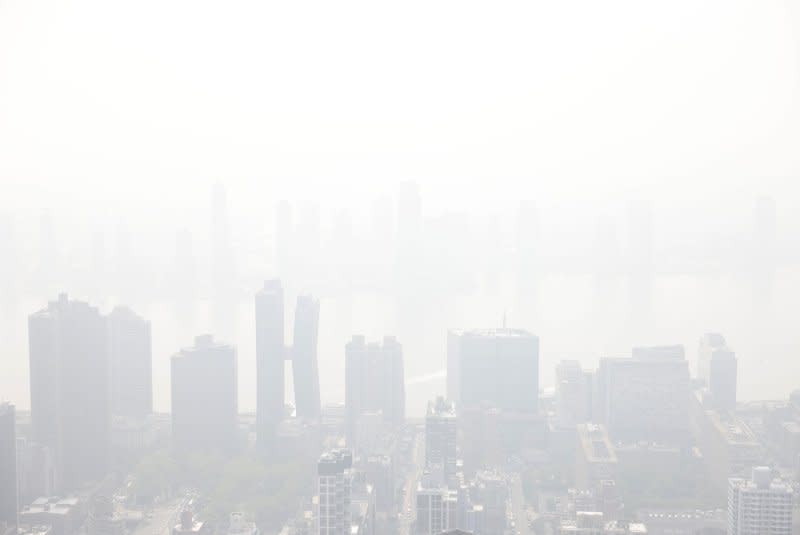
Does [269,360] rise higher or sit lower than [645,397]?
higher

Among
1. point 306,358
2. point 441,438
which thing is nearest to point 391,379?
point 306,358

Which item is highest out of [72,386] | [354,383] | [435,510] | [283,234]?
[283,234]

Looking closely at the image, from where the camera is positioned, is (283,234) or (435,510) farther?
(283,234)

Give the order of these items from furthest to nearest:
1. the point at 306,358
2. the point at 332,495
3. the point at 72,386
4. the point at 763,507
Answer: the point at 306,358, the point at 72,386, the point at 332,495, the point at 763,507

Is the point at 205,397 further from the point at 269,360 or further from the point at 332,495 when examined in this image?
the point at 332,495

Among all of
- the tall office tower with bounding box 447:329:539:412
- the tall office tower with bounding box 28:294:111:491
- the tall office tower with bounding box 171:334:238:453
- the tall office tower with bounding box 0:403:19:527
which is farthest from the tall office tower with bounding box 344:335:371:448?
the tall office tower with bounding box 0:403:19:527

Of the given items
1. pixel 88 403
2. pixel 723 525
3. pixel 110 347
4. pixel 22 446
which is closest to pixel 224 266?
pixel 110 347

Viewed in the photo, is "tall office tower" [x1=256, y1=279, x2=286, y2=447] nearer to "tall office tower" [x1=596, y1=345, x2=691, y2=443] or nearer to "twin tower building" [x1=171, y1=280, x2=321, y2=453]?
"twin tower building" [x1=171, y1=280, x2=321, y2=453]
